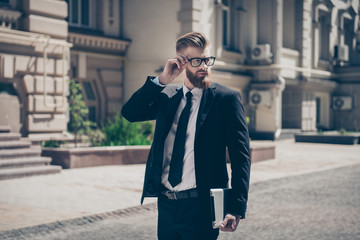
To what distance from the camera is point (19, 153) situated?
10641 millimetres

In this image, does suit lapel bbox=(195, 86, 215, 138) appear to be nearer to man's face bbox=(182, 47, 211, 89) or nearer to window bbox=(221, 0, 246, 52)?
man's face bbox=(182, 47, 211, 89)

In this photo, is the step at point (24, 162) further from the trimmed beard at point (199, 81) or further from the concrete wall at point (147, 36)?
the trimmed beard at point (199, 81)

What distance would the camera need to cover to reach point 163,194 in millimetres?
3021

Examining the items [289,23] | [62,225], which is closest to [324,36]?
[289,23]

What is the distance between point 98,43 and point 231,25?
6.16m

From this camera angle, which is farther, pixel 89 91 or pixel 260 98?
pixel 260 98

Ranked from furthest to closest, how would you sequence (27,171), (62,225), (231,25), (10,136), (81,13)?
(231,25) < (81,13) < (10,136) < (27,171) < (62,225)

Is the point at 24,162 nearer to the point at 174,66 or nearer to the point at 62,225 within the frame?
the point at 62,225

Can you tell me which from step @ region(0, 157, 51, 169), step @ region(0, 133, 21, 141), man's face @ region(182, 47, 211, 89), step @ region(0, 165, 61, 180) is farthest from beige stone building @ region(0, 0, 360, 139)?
man's face @ region(182, 47, 211, 89)

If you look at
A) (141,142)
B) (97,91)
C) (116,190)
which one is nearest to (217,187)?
(116,190)

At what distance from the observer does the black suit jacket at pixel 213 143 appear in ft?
9.59

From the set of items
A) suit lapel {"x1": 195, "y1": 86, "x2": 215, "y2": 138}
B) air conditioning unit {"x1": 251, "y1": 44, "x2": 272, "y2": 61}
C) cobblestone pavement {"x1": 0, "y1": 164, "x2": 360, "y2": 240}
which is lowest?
cobblestone pavement {"x1": 0, "y1": 164, "x2": 360, "y2": 240}

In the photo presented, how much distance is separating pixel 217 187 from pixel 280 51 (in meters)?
19.3

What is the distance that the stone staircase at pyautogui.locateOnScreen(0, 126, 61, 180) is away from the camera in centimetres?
1006
